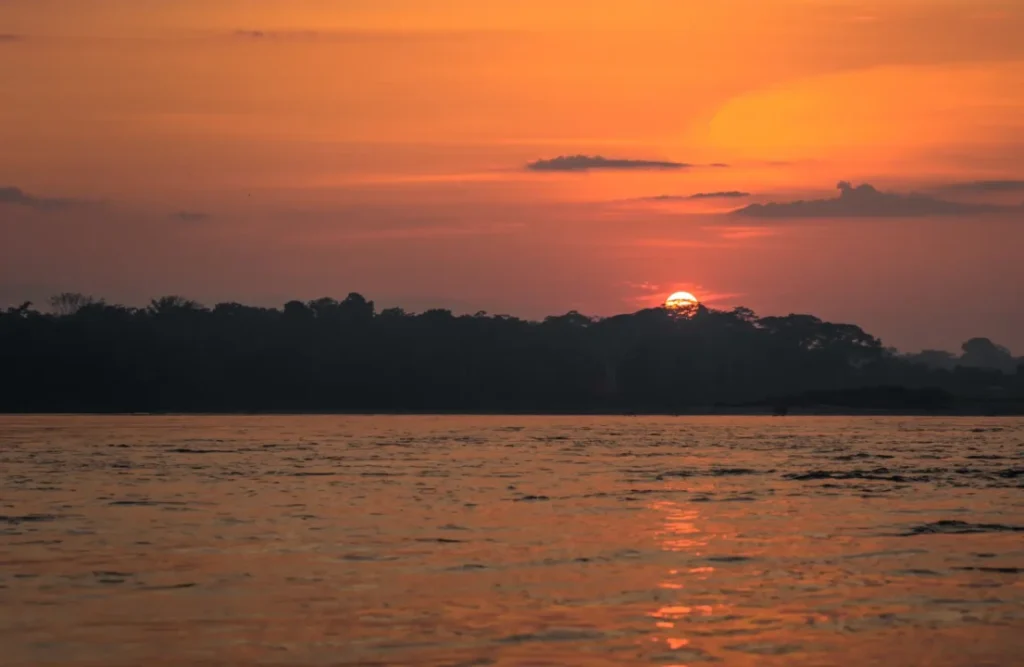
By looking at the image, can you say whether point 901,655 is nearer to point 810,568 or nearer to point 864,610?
point 864,610

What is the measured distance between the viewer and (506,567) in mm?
32719

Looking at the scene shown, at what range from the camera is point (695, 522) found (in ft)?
143

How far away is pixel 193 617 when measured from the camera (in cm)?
2623

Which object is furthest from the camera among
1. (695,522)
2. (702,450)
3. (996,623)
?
(702,450)

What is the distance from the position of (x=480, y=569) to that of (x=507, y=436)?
8734cm

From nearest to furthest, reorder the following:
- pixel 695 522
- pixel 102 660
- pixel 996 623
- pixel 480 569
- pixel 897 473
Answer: pixel 102 660, pixel 996 623, pixel 480 569, pixel 695 522, pixel 897 473

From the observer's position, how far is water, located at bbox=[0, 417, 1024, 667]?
78.4 ft

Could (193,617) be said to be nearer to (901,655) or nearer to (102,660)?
(102,660)

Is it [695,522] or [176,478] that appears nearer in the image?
[695,522]

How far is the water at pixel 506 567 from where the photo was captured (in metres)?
23.9

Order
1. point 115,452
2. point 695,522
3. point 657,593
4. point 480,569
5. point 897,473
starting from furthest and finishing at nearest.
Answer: point 115,452
point 897,473
point 695,522
point 480,569
point 657,593

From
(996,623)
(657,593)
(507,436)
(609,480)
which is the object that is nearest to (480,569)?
(657,593)

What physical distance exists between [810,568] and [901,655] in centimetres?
977

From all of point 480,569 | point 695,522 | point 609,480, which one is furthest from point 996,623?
point 609,480
